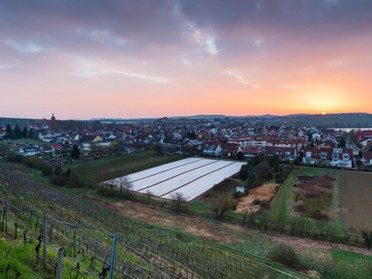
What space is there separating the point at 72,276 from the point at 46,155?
132 ft

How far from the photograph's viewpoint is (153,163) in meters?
36.8

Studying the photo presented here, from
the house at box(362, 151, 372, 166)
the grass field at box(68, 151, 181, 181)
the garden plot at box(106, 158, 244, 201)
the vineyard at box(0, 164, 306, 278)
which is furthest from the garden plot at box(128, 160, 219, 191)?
the house at box(362, 151, 372, 166)

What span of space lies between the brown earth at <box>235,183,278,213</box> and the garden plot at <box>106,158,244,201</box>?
4.08m

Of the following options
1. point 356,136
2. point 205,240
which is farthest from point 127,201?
point 356,136

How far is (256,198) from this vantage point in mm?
21578

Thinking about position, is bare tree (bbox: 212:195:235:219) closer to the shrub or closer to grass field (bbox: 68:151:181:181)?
grass field (bbox: 68:151:181:181)

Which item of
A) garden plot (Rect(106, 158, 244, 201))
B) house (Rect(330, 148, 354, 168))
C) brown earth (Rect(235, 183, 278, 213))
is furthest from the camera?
house (Rect(330, 148, 354, 168))

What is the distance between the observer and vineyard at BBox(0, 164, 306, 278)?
18.4 ft

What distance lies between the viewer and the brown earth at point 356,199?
16828mm

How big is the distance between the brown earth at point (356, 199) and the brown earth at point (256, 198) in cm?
545

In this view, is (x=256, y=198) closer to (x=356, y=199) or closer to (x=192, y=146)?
(x=356, y=199)

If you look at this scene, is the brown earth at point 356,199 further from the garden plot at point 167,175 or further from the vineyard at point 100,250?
the garden plot at point 167,175

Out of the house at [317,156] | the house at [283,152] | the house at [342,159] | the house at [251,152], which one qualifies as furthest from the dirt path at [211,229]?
the house at [283,152]

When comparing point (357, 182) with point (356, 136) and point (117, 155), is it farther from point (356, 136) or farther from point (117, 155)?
point (356, 136)
